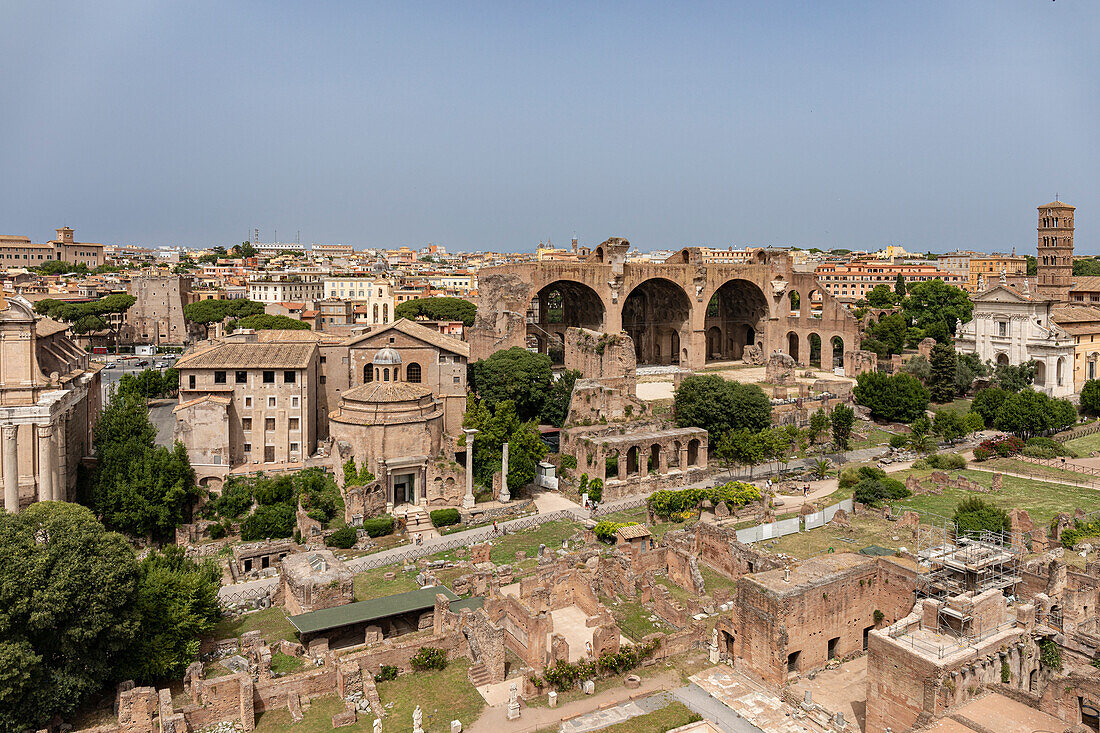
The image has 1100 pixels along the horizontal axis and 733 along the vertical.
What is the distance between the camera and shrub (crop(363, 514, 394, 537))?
29984 millimetres

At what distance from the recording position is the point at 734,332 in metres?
72.4

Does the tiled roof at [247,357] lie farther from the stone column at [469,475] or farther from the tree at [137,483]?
the stone column at [469,475]

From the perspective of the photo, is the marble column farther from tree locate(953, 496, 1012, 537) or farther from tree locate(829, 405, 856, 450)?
tree locate(829, 405, 856, 450)

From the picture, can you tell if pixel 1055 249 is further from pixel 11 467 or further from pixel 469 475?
pixel 11 467

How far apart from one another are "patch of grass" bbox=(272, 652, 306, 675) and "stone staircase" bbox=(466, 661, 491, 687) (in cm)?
451

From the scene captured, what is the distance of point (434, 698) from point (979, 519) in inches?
767

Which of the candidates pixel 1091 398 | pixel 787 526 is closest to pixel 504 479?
pixel 787 526

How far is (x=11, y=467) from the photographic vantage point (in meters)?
26.4

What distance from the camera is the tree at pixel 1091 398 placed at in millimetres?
48812

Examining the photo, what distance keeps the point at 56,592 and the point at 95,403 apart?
74.8 feet

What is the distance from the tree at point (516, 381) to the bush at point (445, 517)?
38.2 ft

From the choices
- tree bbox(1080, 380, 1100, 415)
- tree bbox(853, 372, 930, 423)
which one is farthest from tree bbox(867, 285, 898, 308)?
tree bbox(853, 372, 930, 423)

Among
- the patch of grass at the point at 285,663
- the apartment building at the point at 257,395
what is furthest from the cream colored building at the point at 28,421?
the patch of grass at the point at 285,663

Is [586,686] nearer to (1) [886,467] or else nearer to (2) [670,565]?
(2) [670,565]
